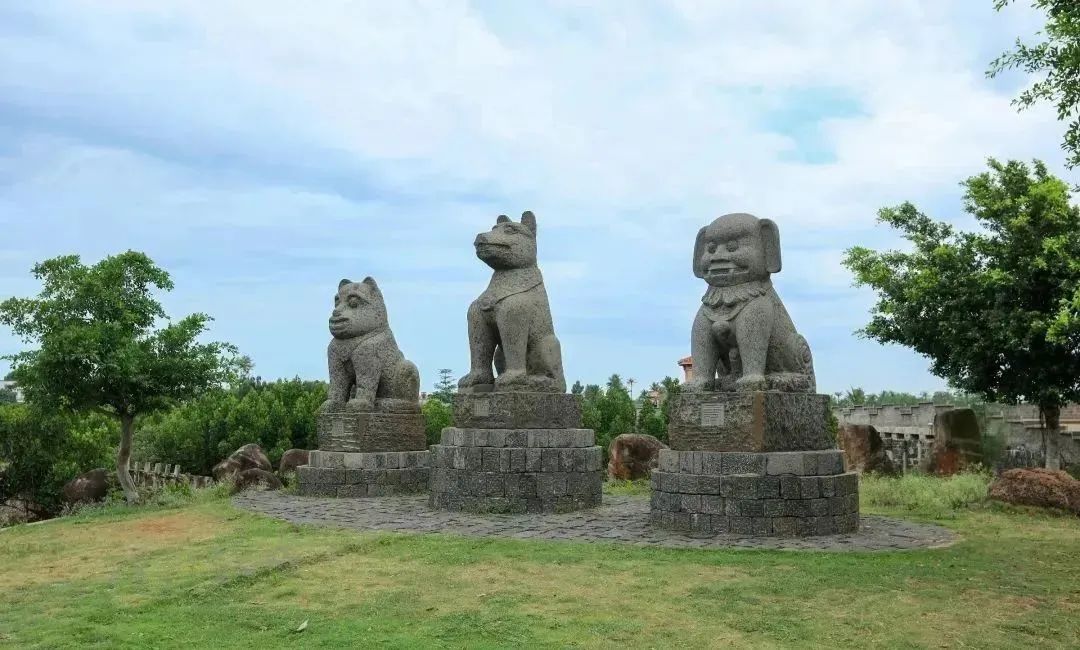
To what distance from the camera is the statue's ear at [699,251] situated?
9.16 m

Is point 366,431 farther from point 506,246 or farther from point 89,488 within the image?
point 89,488

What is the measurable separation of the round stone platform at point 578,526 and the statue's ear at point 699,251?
8.60ft

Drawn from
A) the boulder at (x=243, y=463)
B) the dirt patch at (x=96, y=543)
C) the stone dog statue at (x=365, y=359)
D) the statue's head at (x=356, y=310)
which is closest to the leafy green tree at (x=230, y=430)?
the boulder at (x=243, y=463)

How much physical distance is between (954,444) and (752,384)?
8.62m

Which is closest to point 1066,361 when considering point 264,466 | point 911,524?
point 911,524

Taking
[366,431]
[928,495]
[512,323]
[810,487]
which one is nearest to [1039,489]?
[928,495]

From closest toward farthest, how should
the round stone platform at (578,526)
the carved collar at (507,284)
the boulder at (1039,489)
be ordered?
1. the round stone platform at (578,526)
2. the boulder at (1039,489)
3. the carved collar at (507,284)

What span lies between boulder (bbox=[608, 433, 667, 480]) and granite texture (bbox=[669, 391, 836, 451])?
5.82 meters

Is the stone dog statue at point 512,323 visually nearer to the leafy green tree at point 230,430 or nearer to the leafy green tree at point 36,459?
the leafy green tree at point 36,459

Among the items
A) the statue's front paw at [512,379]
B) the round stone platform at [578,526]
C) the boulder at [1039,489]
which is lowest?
the round stone platform at [578,526]

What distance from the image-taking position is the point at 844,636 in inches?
190

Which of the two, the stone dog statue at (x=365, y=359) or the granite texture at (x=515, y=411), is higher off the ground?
the stone dog statue at (x=365, y=359)

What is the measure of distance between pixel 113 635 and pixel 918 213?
638 inches

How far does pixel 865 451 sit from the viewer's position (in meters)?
15.0
